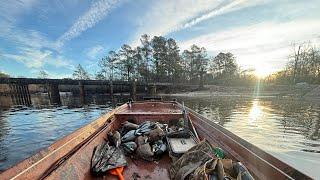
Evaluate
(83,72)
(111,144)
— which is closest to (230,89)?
(111,144)

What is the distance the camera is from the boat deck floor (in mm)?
3514

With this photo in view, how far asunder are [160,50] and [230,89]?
2081cm

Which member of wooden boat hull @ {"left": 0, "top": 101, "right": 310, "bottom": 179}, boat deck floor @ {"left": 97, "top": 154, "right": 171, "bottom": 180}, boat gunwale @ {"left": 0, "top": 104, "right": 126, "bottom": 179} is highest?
boat gunwale @ {"left": 0, "top": 104, "right": 126, "bottom": 179}

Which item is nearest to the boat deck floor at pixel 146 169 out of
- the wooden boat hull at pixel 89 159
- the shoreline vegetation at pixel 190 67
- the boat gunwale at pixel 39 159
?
the wooden boat hull at pixel 89 159

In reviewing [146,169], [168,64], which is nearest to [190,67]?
[168,64]

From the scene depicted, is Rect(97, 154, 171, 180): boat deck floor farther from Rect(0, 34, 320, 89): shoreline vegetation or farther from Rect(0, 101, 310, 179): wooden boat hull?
Rect(0, 34, 320, 89): shoreline vegetation

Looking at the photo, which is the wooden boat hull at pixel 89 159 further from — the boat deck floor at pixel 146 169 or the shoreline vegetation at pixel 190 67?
the shoreline vegetation at pixel 190 67

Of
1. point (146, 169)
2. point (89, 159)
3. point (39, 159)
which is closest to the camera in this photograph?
point (39, 159)

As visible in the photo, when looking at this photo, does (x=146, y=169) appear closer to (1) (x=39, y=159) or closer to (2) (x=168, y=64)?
(1) (x=39, y=159)

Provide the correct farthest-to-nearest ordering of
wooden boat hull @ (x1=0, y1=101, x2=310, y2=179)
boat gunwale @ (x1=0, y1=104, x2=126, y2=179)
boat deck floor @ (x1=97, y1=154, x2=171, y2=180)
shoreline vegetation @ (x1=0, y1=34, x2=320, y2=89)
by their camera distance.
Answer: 1. shoreline vegetation @ (x1=0, y1=34, x2=320, y2=89)
2. boat deck floor @ (x1=97, y1=154, x2=171, y2=180)
3. wooden boat hull @ (x1=0, y1=101, x2=310, y2=179)
4. boat gunwale @ (x1=0, y1=104, x2=126, y2=179)

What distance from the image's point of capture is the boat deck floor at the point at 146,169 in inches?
138

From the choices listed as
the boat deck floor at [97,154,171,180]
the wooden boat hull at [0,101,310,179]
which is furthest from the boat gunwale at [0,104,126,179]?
the boat deck floor at [97,154,171,180]

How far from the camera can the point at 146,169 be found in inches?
→ 150

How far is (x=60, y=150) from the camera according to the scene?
2963 mm
